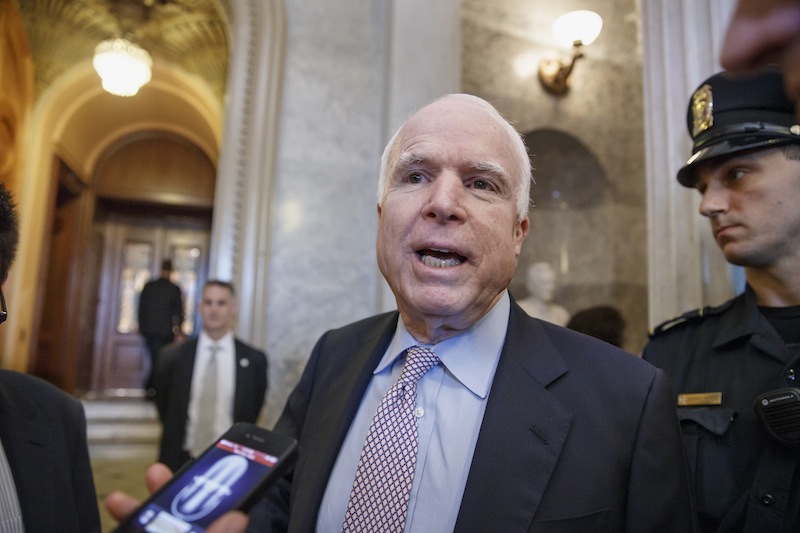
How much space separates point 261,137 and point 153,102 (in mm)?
6200

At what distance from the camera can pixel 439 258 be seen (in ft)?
4.00

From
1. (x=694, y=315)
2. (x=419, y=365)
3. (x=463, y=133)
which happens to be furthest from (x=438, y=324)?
(x=694, y=315)

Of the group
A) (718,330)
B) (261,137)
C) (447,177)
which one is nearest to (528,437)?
(447,177)

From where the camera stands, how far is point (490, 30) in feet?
17.7

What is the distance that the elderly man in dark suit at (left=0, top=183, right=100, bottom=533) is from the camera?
1.20m

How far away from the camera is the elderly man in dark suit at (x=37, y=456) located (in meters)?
1.20

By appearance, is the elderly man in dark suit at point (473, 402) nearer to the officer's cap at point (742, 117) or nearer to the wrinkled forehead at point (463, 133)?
the wrinkled forehead at point (463, 133)

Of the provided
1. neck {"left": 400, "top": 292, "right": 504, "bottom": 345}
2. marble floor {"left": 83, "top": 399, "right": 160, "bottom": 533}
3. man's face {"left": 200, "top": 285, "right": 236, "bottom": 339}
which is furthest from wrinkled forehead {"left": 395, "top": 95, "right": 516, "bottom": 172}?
marble floor {"left": 83, "top": 399, "right": 160, "bottom": 533}

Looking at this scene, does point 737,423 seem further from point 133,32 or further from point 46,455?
point 133,32

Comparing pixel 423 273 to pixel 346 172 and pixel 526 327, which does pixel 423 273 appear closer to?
pixel 526 327

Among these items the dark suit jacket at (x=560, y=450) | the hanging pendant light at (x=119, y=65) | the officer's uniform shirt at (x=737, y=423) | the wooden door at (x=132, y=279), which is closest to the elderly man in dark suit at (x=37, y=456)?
the dark suit jacket at (x=560, y=450)

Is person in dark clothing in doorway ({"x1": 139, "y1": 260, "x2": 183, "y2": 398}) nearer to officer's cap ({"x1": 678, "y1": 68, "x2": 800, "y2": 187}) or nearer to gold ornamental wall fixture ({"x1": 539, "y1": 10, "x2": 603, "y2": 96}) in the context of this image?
gold ornamental wall fixture ({"x1": 539, "y1": 10, "x2": 603, "y2": 96})

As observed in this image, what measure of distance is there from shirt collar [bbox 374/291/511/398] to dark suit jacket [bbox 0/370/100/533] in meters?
0.79

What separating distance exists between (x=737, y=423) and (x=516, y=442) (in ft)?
2.58
